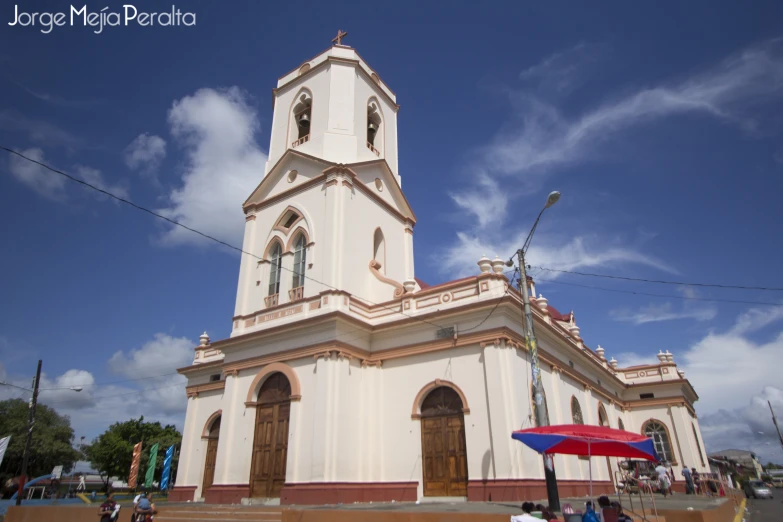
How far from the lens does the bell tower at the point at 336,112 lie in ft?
77.7

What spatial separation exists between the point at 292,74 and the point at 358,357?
53.2 feet

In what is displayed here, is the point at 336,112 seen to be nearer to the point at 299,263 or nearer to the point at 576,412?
the point at 299,263

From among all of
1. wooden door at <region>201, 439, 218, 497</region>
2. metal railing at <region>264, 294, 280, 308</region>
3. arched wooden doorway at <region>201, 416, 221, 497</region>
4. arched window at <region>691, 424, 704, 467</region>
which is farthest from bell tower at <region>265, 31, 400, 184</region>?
arched window at <region>691, 424, 704, 467</region>

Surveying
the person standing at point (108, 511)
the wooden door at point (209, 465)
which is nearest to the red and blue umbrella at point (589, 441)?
the person standing at point (108, 511)

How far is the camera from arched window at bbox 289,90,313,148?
85.1 ft

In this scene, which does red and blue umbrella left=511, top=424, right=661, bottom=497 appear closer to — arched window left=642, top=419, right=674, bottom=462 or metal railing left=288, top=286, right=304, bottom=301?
metal railing left=288, top=286, right=304, bottom=301

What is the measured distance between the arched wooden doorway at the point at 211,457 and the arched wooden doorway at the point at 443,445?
33.3 ft

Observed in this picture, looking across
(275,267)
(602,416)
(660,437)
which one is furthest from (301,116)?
(660,437)

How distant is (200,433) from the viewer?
79.3 feet

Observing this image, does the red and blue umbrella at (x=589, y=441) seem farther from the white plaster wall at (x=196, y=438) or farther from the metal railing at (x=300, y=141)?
the metal railing at (x=300, y=141)

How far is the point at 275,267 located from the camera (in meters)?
22.8

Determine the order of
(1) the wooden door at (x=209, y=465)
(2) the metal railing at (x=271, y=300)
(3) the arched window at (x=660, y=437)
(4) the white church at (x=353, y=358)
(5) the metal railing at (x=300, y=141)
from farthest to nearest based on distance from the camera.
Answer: (3) the arched window at (x=660, y=437), (5) the metal railing at (x=300, y=141), (1) the wooden door at (x=209, y=465), (2) the metal railing at (x=271, y=300), (4) the white church at (x=353, y=358)

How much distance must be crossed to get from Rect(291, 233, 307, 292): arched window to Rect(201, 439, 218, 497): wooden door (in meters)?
8.48

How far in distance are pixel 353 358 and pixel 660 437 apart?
75.5ft
